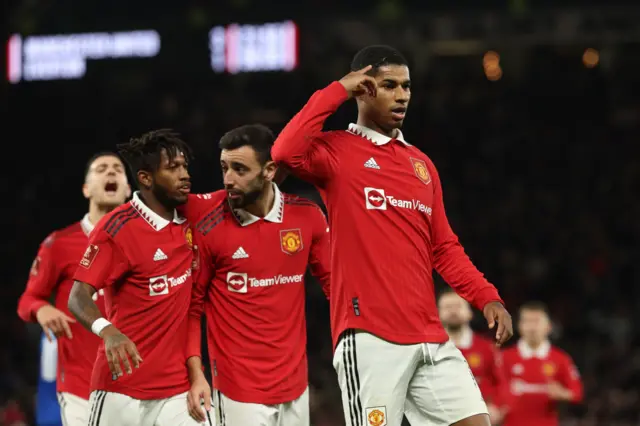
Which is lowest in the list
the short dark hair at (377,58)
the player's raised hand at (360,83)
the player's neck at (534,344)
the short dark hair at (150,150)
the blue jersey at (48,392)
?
the player's neck at (534,344)

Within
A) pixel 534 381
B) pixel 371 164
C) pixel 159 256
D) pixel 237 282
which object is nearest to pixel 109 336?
pixel 159 256

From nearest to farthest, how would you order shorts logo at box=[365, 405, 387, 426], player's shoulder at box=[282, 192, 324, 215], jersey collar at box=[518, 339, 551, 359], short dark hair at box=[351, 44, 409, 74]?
shorts logo at box=[365, 405, 387, 426]
short dark hair at box=[351, 44, 409, 74]
player's shoulder at box=[282, 192, 324, 215]
jersey collar at box=[518, 339, 551, 359]

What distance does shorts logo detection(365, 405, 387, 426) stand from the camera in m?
4.52

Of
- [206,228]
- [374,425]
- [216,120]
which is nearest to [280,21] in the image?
[216,120]

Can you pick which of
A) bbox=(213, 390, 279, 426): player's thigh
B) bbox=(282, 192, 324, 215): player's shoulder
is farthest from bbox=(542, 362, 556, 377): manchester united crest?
bbox=(213, 390, 279, 426): player's thigh

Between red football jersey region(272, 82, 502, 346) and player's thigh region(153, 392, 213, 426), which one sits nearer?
red football jersey region(272, 82, 502, 346)

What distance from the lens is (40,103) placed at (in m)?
20.9

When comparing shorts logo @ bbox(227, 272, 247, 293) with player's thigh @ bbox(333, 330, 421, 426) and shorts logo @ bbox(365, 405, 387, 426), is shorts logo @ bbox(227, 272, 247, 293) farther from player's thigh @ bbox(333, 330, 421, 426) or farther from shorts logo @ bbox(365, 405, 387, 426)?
shorts logo @ bbox(365, 405, 387, 426)

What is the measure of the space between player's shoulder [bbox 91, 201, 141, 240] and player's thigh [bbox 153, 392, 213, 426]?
34.5 inches

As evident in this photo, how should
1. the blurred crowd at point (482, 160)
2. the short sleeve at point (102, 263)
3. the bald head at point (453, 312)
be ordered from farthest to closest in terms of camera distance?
the blurred crowd at point (482, 160) < the bald head at point (453, 312) < the short sleeve at point (102, 263)

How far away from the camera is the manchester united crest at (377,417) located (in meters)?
4.52

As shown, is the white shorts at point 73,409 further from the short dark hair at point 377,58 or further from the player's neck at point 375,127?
the short dark hair at point 377,58

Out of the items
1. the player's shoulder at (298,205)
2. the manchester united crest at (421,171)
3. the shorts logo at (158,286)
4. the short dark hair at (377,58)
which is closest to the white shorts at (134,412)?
the shorts logo at (158,286)

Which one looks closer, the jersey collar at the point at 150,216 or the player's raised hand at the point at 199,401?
the player's raised hand at the point at 199,401
